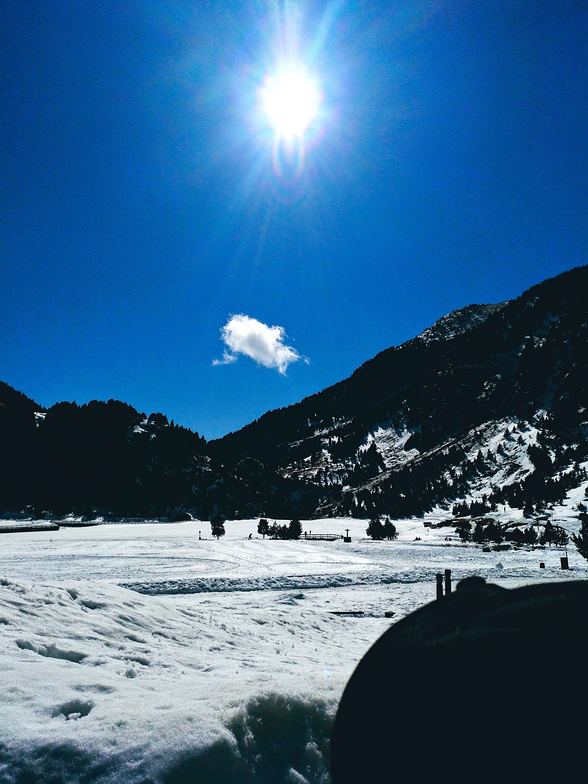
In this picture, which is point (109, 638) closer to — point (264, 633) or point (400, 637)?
point (264, 633)

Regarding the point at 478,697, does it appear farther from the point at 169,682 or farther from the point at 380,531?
the point at 380,531

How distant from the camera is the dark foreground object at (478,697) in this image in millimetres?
1484

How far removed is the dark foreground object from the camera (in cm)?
148

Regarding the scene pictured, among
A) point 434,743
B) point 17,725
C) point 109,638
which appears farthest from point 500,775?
point 109,638

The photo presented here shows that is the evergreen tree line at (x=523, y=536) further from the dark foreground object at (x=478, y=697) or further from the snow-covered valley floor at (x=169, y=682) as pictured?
the dark foreground object at (x=478, y=697)

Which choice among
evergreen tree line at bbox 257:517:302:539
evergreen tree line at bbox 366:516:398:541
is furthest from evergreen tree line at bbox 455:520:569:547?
evergreen tree line at bbox 257:517:302:539

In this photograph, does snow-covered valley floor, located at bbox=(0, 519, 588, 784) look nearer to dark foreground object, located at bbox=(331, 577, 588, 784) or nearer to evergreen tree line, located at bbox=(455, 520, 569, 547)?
dark foreground object, located at bbox=(331, 577, 588, 784)

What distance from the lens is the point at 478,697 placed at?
5.34 ft

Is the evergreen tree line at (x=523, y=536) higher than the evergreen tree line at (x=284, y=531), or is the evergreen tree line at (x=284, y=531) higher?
the evergreen tree line at (x=523, y=536)

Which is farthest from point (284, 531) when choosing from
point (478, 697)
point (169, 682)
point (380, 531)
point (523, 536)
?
point (478, 697)

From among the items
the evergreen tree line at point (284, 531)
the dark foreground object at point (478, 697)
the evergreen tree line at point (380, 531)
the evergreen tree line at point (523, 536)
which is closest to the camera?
the dark foreground object at point (478, 697)

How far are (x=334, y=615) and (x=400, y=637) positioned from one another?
1053 cm

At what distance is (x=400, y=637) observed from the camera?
6.50 ft

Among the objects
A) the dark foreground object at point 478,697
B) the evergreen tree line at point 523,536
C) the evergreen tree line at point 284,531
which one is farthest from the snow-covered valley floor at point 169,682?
the evergreen tree line at point 284,531
